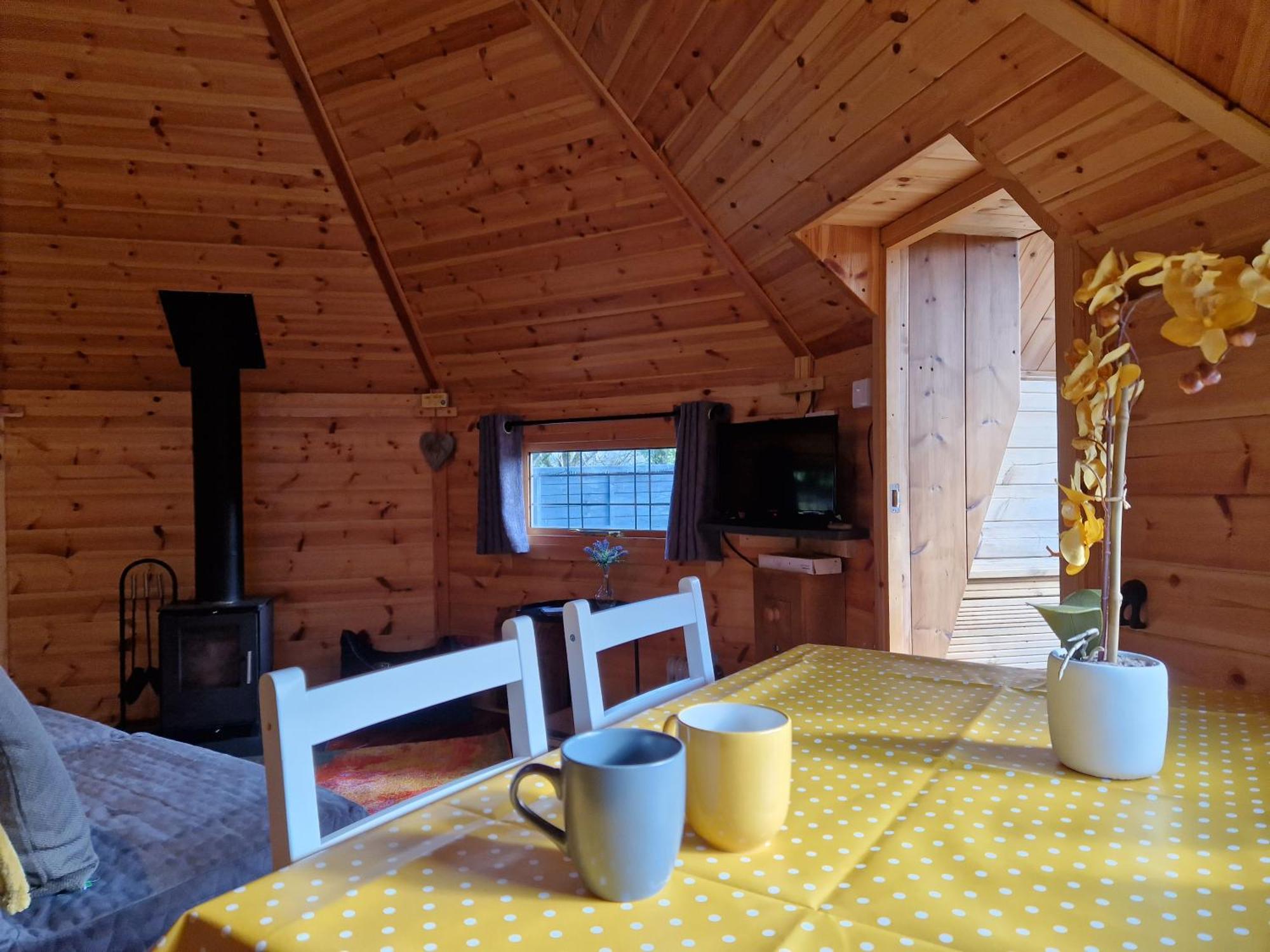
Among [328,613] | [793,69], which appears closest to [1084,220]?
[793,69]

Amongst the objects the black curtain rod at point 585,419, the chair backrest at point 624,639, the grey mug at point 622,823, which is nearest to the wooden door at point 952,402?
the black curtain rod at point 585,419

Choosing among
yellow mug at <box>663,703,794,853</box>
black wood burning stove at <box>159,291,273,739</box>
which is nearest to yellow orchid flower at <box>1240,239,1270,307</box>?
yellow mug at <box>663,703,794,853</box>

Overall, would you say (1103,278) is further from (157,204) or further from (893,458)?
(157,204)

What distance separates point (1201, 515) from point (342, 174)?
358cm

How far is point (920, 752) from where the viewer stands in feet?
3.32

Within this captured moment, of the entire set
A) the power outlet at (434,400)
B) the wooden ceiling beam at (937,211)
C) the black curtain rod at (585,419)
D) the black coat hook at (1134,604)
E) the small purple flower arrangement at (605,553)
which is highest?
the wooden ceiling beam at (937,211)

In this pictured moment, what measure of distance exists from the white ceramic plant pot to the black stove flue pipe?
13.0ft

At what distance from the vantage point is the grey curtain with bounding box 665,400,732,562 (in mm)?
3883

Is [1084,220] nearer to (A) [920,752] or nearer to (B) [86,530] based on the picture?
(A) [920,752]

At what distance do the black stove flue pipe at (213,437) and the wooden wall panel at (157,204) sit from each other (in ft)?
0.46

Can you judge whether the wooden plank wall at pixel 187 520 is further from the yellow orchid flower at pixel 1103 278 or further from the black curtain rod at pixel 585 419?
the yellow orchid flower at pixel 1103 278

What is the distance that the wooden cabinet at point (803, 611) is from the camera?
3412mm

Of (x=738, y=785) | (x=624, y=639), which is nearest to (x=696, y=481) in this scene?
(x=624, y=639)

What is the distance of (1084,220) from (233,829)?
7.83 feet
